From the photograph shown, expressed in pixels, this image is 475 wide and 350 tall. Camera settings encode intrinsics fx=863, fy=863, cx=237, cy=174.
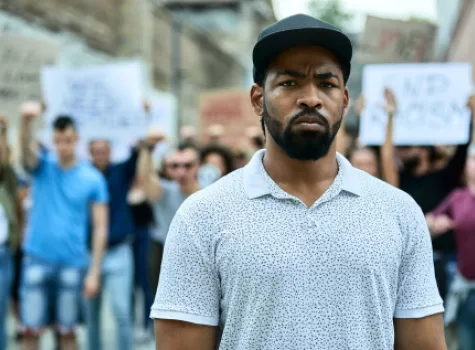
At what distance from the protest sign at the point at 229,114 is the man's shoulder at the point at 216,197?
11.3 meters

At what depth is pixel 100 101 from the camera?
23.2 ft

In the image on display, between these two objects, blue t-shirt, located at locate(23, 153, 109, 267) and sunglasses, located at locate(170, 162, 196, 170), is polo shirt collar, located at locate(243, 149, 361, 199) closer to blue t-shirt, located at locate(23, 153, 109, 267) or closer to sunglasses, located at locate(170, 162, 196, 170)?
blue t-shirt, located at locate(23, 153, 109, 267)

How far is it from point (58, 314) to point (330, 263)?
403 cm

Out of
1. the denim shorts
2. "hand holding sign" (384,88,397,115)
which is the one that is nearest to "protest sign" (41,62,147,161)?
the denim shorts

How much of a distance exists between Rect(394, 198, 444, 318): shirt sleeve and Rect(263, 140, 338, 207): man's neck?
222 mm

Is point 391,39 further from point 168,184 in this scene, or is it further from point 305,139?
point 305,139

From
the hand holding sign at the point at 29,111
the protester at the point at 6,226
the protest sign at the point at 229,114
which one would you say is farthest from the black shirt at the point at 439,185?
the protest sign at the point at 229,114

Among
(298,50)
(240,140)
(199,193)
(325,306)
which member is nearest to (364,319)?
(325,306)

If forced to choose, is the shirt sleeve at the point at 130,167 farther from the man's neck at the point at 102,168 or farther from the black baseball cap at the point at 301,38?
the black baseball cap at the point at 301,38

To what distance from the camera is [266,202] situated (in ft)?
6.90

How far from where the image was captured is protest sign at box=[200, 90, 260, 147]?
14197 mm

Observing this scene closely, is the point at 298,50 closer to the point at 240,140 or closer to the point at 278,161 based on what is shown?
the point at 278,161

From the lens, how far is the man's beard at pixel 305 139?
6.80 ft

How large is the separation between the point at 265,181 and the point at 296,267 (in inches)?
10.0
